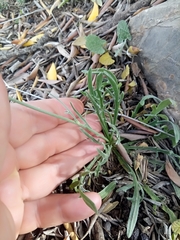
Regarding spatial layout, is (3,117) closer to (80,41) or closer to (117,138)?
(117,138)

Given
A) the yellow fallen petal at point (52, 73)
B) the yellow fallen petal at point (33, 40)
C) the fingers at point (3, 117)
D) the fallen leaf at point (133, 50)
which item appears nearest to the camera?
the fingers at point (3, 117)

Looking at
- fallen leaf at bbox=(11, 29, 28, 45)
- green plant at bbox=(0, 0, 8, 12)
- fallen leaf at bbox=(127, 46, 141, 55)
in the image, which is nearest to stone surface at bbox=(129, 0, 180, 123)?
fallen leaf at bbox=(127, 46, 141, 55)

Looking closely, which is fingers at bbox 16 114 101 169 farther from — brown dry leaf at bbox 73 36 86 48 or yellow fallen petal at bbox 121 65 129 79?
brown dry leaf at bbox 73 36 86 48

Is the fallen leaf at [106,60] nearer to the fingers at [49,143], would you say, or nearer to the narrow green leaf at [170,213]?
the fingers at [49,143]

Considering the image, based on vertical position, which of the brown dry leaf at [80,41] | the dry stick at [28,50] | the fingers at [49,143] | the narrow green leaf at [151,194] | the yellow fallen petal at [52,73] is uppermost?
the dry stick at [28,50]

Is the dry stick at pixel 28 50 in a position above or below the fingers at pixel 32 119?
above

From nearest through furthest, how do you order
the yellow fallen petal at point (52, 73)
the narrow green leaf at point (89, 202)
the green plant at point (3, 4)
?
the narrow green leaf at point (89, 202)
the yellow fallen petal at point (52, 73)
the green plant at point (3, 4)

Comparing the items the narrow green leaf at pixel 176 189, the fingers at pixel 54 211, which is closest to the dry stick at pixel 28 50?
the fingers at pixel 54 211

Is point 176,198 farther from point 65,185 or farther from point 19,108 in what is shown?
point 19,108
